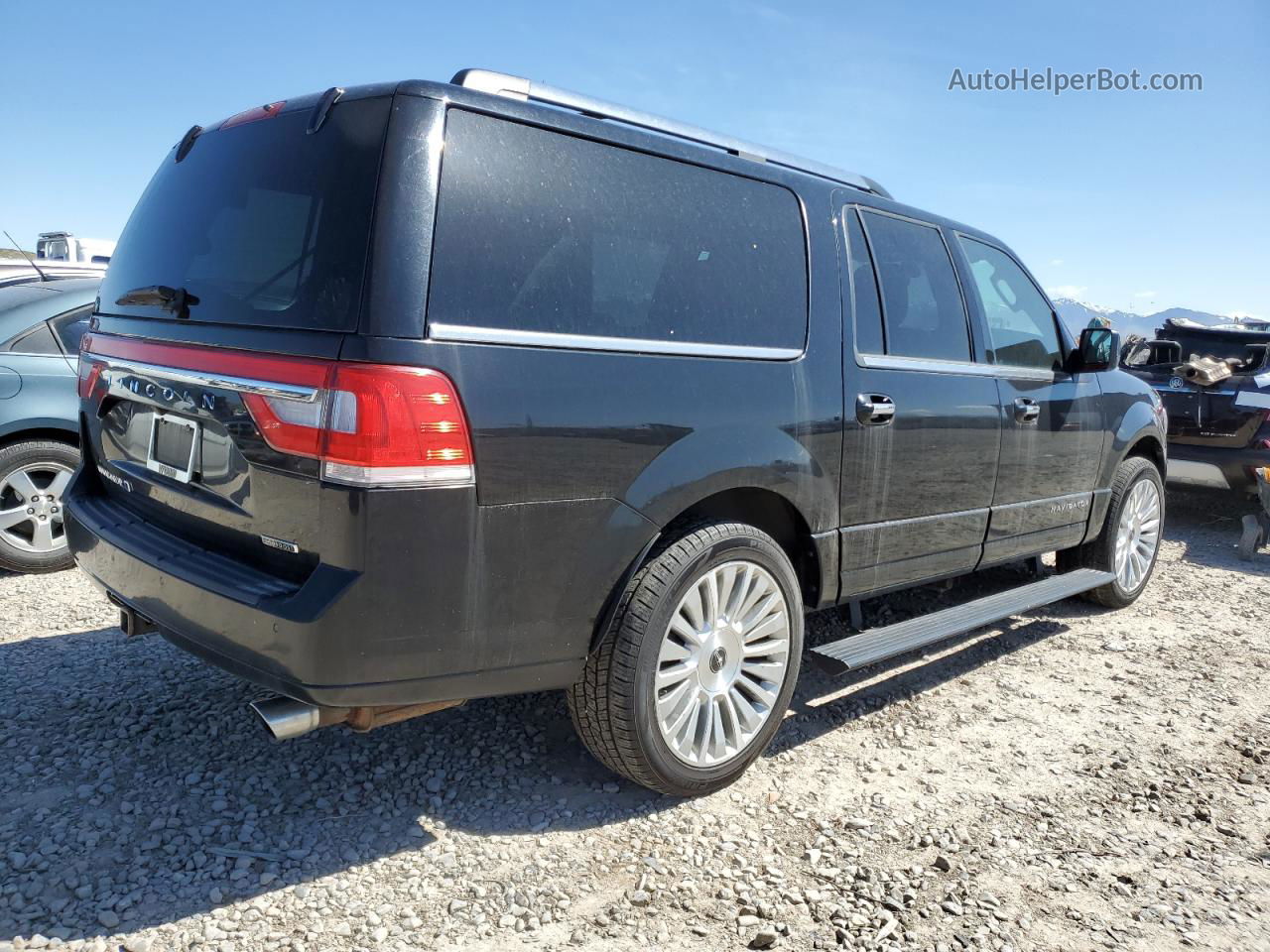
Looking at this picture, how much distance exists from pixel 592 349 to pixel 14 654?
9.88ft

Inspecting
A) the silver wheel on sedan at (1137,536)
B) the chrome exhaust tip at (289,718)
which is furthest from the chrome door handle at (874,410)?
the silver wheel on sedan at (1137,536)

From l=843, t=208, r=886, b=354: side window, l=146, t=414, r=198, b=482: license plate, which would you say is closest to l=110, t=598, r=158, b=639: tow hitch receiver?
l=146, t=414, r=198, b=482: license plate

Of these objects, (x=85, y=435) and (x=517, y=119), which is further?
(x=85, y=435)

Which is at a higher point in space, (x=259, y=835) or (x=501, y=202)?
(x=501, y=202)

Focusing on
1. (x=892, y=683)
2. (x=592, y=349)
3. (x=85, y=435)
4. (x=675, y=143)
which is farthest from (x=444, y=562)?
(x=892, y=683)

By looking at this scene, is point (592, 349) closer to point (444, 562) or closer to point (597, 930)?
point (444, 562)

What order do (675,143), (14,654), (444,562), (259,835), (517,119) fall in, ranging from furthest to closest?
1. (14,654)
2. (675,143)
3. (259,835)
4. (517,119)
5. (444,562)

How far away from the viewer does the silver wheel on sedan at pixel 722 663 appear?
9.07ft

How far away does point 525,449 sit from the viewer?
7.58 ft

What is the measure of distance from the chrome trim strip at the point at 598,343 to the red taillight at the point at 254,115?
0.96 m

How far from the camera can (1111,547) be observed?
5078 mm

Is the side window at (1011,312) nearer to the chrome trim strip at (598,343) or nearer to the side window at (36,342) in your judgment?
the chrome trim strip at (598,343)

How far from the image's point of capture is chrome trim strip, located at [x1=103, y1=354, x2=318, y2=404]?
7.09ft

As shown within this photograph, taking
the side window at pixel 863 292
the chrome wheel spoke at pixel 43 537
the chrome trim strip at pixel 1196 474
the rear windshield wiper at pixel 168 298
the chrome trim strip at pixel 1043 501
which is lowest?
the chrome wheel spoke at pixel 43 537
